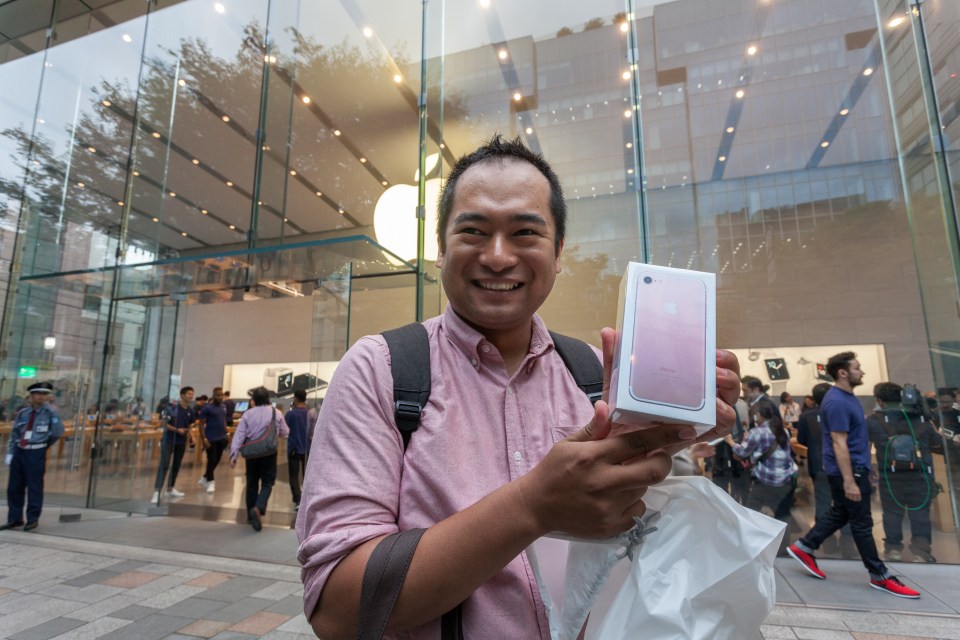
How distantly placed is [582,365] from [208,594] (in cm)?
445

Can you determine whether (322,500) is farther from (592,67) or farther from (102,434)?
(102,434)

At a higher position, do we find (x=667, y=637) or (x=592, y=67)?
(x=592, y=67)

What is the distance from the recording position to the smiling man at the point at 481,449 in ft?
2.23

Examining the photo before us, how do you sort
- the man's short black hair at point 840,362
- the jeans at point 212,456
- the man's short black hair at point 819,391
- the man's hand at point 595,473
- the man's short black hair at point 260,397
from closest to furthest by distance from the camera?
the man's hand at point 595,473 < the man's short black hair at point 840,362 < the man's short black hair at point 819,391 < the man's short black hair at point 260,397 < the jeans at point 212,456

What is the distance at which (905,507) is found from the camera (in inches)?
195

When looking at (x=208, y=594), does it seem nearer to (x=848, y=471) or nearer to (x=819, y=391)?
(x=848, y=471)

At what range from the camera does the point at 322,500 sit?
764 mm

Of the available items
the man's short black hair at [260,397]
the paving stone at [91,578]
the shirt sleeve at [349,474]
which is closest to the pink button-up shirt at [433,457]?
the shirt sleeve at [349,474]

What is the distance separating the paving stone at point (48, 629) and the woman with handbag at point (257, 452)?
2592 millimetres

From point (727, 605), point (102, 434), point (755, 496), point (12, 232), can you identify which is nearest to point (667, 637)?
point (727, 605)

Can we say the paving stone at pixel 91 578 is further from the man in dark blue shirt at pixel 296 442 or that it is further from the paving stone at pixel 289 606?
the man in dark blue shirt at pixel 296 442

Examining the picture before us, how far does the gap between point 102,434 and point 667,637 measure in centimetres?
Result: 900

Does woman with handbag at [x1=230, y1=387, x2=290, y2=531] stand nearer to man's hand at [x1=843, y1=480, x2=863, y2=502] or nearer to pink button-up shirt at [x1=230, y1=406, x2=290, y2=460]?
pink button-up shirt at [x1=230, y1=406, x2=290, y2=460]

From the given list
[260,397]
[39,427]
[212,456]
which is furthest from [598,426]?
[212,456]
